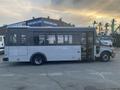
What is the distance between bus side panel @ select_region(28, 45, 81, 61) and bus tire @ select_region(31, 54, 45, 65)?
0.99 feet

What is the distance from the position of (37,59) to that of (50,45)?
1.32 m

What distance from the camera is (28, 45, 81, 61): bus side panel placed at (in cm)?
2194

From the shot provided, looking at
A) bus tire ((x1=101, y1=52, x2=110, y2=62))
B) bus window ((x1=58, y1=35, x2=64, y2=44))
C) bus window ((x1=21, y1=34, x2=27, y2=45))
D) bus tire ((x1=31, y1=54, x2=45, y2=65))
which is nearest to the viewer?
bus window ((x1=21, y1=34, x2=27, y2=45))

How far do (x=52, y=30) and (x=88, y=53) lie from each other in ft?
10.0

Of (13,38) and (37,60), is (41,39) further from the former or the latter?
(13,38)

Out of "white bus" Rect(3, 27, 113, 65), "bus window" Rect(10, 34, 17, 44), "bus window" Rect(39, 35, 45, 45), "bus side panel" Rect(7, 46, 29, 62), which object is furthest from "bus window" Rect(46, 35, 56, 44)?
"bus window" Rect(10, 34, 17, 44)

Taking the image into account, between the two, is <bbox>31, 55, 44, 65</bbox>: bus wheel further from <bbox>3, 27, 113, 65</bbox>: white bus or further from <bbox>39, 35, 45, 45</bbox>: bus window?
<bbox>39, 35, 45, 45</bbox>: bus window

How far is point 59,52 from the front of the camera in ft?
72.9

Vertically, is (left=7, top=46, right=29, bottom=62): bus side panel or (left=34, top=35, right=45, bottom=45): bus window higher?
(left=34, top=35, right=45, bottom=45): bus window

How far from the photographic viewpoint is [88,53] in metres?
22.7

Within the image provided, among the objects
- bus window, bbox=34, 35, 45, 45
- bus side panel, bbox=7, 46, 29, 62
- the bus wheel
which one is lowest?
the bus wheel

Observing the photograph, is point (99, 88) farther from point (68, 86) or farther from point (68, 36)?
point (68, 36)

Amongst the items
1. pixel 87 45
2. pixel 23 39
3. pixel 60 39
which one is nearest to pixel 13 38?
pixel 23 39

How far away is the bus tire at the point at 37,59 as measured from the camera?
860 inches
